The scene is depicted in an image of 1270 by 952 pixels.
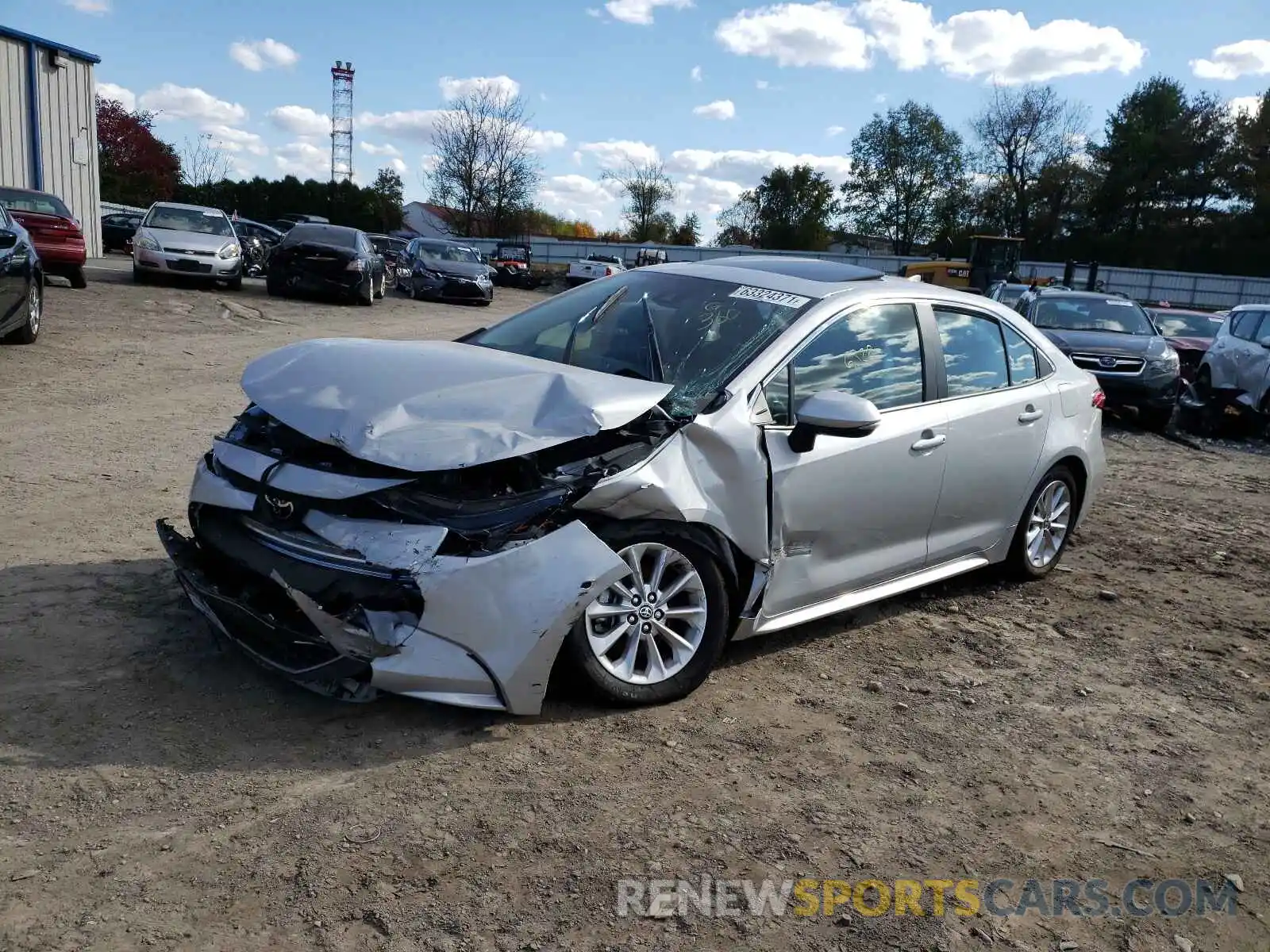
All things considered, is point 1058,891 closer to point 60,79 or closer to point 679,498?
point 679,498

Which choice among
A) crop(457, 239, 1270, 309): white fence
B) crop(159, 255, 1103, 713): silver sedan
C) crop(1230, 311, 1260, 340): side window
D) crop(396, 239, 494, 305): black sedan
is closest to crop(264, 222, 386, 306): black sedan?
crop(396, 239, 494, 305): black sedan

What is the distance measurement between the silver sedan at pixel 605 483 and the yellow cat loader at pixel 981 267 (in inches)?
958

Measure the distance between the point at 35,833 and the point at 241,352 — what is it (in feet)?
34.6

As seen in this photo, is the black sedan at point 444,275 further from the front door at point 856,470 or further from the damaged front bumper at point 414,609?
the damaged front bumper at point 414,609

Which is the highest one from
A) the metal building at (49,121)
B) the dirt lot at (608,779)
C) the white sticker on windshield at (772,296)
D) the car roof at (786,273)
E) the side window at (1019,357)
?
the metal building at (49,121)

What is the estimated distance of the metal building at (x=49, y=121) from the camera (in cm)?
2364

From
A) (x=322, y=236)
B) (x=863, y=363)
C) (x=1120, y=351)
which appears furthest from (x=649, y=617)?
(x=322, y=236)

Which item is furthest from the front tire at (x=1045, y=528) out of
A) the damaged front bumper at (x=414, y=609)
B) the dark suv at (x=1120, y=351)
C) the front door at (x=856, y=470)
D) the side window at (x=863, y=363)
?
the dark suv at (x=1120, y=351)

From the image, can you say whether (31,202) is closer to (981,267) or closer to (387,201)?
(981,267)

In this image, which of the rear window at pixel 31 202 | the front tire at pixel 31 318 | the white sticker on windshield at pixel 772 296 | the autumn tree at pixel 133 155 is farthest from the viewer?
the autumn tree at pixel 133 155

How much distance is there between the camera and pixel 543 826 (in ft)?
9.97

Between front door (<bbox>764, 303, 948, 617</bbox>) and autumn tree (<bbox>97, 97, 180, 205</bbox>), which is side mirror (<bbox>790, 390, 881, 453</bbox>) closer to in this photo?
front door (<bbox>764, 303, 948, 617</bbox>)

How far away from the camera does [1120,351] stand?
12859 mm

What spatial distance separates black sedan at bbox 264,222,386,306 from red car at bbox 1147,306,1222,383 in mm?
14350
